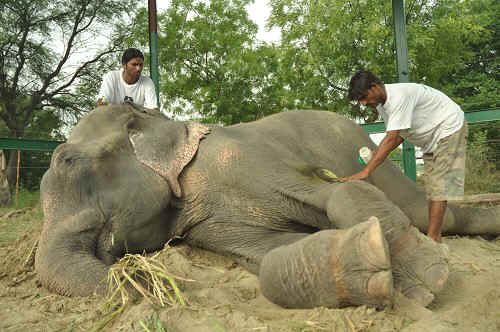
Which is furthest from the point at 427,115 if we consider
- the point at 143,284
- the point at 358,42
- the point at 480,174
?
the point at 358,42

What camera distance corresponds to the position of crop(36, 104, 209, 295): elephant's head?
2170 millimetres

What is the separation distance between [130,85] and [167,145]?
1.71 meters

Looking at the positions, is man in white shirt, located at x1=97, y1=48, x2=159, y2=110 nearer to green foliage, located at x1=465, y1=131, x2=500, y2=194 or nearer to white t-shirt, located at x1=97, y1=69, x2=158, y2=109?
white t-shirt, located at x1=97, y1=69, x2=158, y2=109

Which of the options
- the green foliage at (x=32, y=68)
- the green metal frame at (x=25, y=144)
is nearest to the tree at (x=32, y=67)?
the green foliage at (x=32, y=68)

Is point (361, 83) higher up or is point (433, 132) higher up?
point (361, 83)

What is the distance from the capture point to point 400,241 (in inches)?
81.0

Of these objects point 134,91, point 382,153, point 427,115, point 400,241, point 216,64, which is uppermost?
point 216,64

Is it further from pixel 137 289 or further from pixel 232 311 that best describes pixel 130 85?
pixel 232 311

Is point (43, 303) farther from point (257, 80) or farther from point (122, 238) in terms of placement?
point (257, 80)

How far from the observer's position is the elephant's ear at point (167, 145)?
106 inches

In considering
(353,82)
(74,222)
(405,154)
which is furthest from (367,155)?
(405,154)

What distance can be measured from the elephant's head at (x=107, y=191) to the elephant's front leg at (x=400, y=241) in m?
0.97

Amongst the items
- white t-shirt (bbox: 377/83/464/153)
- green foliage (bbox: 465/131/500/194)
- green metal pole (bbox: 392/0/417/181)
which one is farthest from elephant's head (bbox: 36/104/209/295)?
green foliage (bbox: 465/131/500/194)

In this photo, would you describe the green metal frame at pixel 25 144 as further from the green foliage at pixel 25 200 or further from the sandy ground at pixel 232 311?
the sandy ground at pixel 232 311
